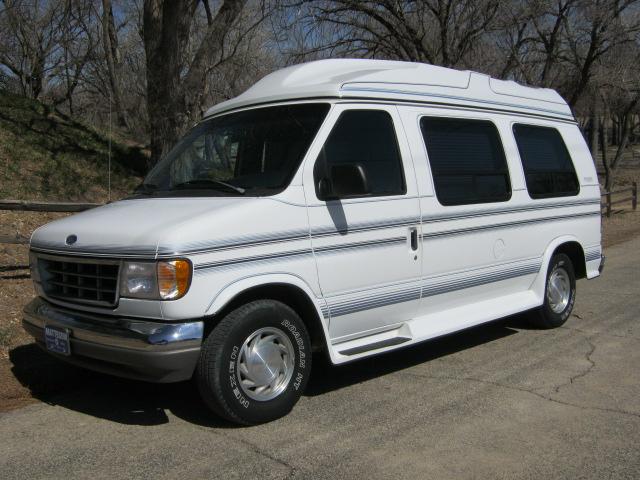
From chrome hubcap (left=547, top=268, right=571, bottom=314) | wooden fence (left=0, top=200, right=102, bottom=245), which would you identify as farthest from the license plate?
chrome hubcap (left=547, top=268, right=571, bottom=314)

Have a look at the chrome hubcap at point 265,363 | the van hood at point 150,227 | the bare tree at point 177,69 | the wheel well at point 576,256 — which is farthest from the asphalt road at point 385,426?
the bare tree at point 177,69

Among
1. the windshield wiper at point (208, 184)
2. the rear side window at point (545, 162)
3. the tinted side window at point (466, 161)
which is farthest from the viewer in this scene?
the rear side window at point (545, 162)

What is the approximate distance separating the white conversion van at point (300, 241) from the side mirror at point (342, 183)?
0.04 ft

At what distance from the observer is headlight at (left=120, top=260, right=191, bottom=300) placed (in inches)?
164

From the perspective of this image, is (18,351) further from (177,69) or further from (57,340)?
(177,69)

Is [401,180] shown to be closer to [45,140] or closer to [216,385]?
[216,385]

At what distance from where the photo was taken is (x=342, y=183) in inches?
194

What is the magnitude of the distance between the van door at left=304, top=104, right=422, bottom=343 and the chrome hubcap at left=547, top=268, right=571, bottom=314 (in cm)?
241

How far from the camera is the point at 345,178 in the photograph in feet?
16.1

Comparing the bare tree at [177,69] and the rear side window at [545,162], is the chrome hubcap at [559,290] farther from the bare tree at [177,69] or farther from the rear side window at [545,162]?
the bare tree at [177,69]

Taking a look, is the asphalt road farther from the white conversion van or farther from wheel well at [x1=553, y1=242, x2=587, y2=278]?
wheel well at [x1=553, y1=242, x2=587, y2=278]

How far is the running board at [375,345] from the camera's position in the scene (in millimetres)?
5090

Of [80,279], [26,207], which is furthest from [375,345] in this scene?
[26,207]

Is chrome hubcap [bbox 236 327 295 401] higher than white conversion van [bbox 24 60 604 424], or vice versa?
white conversion van [bbox 24 60 604 424]
